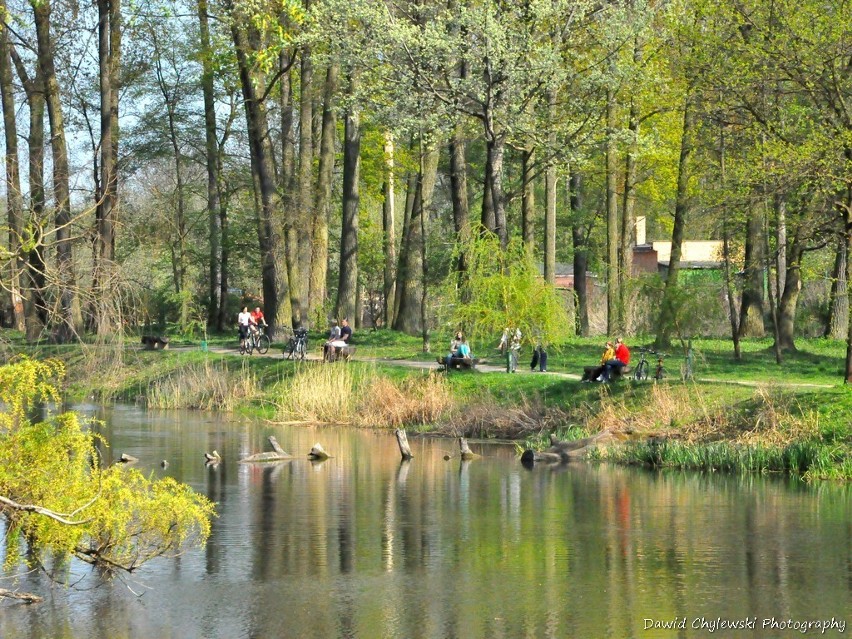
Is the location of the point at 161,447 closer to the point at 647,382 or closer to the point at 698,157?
the point at 647,382

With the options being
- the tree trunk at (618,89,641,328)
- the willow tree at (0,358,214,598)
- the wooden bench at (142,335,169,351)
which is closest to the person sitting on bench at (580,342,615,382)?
the tree trunk at (618,89,641,328)

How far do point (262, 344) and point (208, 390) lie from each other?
509cm

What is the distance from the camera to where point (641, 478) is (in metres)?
23.3

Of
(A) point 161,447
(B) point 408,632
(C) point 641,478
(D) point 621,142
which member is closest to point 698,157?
(D) point 621,142

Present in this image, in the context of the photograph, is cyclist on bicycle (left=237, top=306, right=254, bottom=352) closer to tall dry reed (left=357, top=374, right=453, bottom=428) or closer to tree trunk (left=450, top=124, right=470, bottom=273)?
tree trunk (left=450, top=124, right=470, bottom=273)

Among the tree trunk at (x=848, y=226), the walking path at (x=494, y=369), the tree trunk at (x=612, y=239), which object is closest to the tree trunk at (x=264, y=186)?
the walking path at (x=494, y=369)

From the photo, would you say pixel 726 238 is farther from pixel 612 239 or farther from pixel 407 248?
pixel 407 248

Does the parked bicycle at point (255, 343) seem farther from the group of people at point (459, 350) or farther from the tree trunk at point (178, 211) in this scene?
the tree trunk at point (178, 211)

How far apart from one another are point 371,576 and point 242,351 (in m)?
25.3

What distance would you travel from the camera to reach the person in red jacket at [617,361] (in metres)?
28.8

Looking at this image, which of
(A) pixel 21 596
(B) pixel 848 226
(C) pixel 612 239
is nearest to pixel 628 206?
(C) pixel 612 239

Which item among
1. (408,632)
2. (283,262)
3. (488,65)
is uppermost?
(488,65)

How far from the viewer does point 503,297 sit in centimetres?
3206

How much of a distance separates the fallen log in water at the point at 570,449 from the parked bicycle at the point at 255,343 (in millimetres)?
15989
